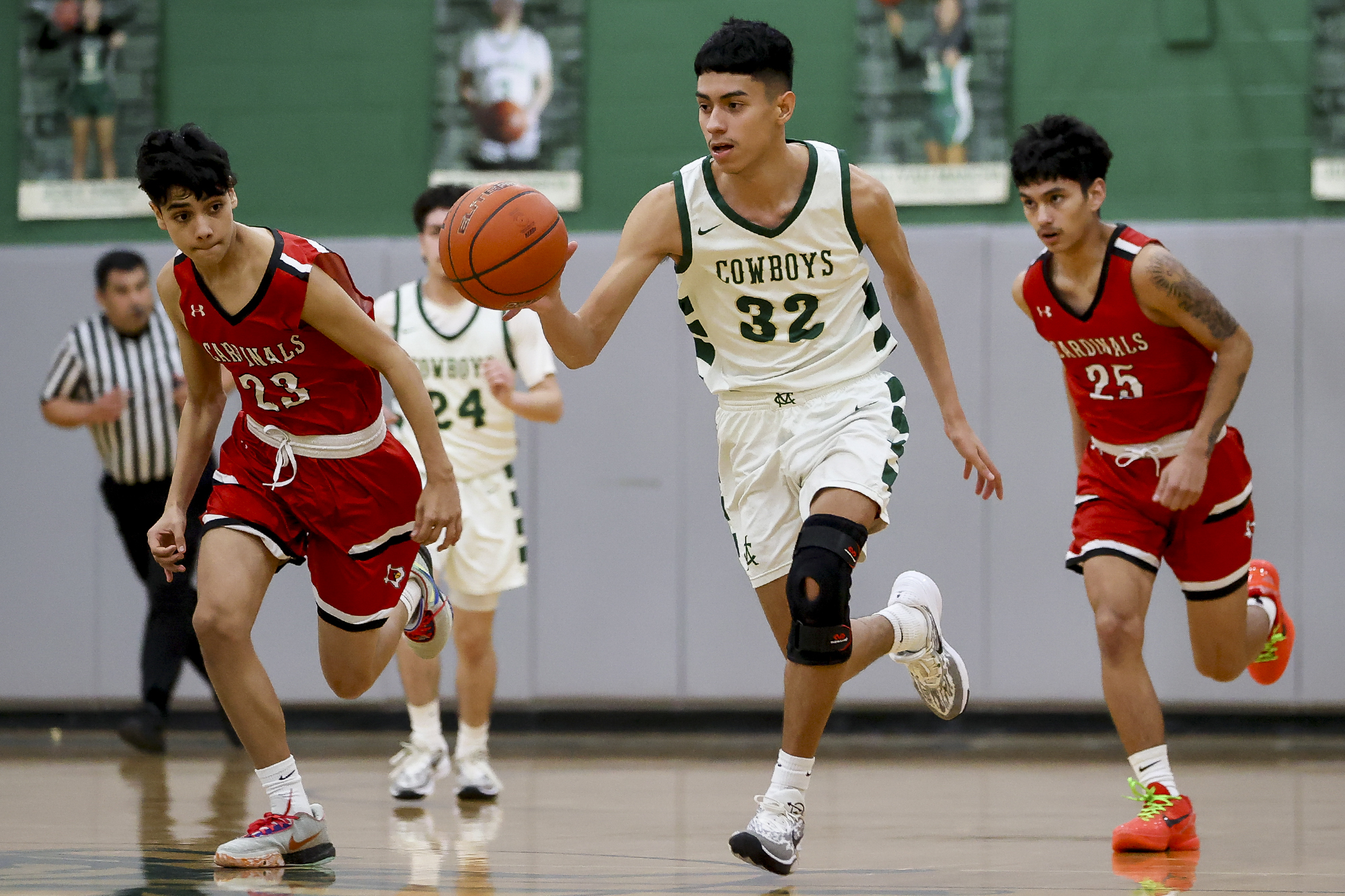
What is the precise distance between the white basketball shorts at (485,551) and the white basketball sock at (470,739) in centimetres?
40

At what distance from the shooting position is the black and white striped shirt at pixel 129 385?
669 cm

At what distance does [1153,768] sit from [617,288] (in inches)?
73.9

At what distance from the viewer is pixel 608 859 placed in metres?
3.82

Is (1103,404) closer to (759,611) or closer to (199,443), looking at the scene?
(199,443)

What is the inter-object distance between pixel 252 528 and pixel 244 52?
4.98m

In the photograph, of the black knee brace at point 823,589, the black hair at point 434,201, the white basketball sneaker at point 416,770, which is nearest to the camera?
the black knee brace at point 823,589

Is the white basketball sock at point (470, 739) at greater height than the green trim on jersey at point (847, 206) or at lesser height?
lesser

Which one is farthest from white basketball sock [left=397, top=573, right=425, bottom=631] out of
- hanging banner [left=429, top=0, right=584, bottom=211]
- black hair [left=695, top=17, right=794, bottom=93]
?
hanging banner [left=429, top=0, right=584, bottom=211]

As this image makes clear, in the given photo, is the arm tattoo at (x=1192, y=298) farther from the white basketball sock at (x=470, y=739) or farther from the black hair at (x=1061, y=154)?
the white basketball sock at (x=470, y=739)

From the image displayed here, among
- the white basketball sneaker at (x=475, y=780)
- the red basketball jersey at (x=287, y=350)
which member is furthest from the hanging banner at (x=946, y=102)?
the red basketball jersey at (x=287, y=350)

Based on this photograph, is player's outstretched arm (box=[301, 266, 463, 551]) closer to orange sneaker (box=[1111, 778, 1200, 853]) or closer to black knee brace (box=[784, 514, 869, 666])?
black knee brace (box=[784, 514, 869, 666])

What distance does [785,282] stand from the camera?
144 inches

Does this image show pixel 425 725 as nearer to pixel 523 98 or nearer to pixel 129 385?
pixel 129 385

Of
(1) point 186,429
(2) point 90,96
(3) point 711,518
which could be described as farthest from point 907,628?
(2) point 90,96
